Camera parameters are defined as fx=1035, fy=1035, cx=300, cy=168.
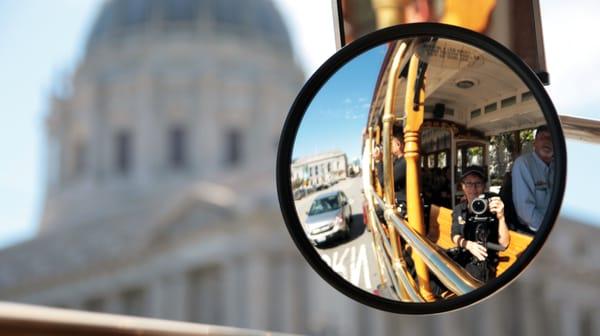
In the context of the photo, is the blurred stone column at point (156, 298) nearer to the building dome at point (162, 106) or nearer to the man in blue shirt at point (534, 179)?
the building dome at point (162, 106)

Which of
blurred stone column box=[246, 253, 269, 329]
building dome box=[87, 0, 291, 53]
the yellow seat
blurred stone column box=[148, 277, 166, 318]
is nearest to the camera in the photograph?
the yellow seat

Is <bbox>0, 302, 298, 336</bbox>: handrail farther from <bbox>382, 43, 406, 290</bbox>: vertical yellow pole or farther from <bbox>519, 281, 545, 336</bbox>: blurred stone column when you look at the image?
<bbox>519, 281, 545, 336</bbox>: blurred stone column

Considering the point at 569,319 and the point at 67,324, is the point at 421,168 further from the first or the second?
the point at 569,319

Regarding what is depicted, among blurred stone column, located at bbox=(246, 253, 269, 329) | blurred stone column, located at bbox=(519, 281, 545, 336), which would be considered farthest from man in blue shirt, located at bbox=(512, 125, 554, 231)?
blurred stone column, located at bbox=(519, 281, 545, 336)

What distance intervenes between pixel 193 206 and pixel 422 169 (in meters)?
29.9

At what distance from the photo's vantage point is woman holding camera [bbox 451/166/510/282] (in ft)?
2.04

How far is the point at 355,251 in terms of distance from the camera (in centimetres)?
66

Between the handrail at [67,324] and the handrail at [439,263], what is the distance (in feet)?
0.84

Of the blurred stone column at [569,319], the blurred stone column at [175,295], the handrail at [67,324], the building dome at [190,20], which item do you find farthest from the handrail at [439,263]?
the building dome at [190,20]

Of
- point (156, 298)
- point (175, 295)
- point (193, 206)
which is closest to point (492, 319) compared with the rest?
point (193, 206)

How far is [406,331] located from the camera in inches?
1131

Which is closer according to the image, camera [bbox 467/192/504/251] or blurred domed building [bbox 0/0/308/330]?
camera [bbox 467/192/504/251]

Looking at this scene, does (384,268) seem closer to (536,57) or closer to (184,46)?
(536,57)

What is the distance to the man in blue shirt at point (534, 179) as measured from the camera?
62cm
